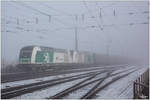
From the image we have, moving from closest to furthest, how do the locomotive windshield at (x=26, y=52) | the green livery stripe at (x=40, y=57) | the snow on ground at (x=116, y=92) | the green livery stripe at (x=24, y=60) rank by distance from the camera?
the snow on ground at (x=116, y=92) → the green livery stripe at (x=24, y=60) → the locomotive windshield at (x=26, y=52) → the green livery stripe at (x=40, y=57)

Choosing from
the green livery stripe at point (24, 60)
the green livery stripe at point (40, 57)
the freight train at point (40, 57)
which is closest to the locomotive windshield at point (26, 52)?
the freight train at point (40, 57)

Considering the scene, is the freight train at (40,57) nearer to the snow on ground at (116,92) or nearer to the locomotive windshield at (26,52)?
the locomotive windshield at (26,52)

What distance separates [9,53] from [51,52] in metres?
25.7

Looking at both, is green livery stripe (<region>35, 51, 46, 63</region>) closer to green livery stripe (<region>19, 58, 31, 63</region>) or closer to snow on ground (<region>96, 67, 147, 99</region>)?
green livery stripe (<region>19, 58, 31, 63</region>)

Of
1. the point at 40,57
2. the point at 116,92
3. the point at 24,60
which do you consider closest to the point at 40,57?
the point at 40,57

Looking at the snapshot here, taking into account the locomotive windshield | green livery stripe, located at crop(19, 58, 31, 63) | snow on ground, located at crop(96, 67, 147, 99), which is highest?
the locomotive windshield

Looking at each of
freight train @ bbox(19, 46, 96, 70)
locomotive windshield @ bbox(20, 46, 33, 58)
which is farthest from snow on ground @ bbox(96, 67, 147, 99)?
locomotive windshield @ bbox(20, 46, 33, 58)

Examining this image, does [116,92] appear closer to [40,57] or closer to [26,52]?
[40,57]

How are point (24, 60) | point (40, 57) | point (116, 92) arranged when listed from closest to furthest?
point (116, 92)
point (24, 60)
point (40, 57)

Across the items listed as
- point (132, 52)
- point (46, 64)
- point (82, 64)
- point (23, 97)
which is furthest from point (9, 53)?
point (132, 52)

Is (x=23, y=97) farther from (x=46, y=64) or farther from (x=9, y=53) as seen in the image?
(x=9, y=53)

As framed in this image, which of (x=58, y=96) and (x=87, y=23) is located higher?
(x=87, y=23)

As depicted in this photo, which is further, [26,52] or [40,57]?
[40,57]

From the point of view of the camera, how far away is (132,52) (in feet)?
315
